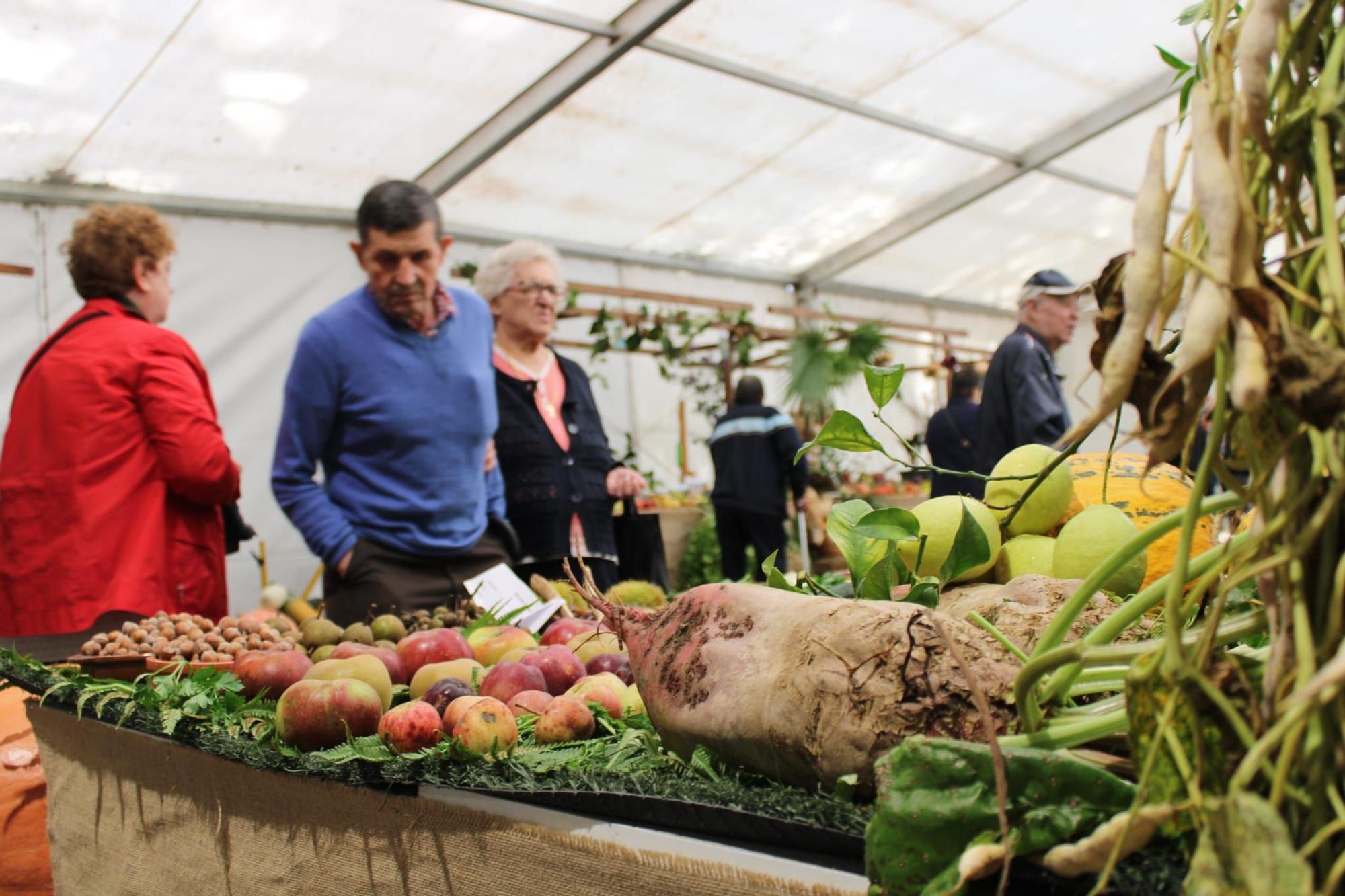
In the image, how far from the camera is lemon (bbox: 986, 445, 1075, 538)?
1.10 metres

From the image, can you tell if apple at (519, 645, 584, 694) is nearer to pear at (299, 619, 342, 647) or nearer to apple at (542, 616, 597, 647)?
apple at (542, 616, 597, 647)

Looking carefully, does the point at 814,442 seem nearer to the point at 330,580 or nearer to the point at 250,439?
the point at 330,580

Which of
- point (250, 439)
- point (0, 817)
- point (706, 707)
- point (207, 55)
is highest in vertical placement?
point (207, 55)

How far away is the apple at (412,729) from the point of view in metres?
1.11

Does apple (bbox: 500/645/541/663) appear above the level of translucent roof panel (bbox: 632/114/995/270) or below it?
below

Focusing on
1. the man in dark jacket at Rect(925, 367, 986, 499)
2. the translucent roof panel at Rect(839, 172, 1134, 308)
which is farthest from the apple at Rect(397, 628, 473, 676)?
the translucent roof panel at Rect(839, 172, 1134, 308)

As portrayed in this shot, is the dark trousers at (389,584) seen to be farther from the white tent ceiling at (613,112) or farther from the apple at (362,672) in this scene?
the white tent ceiling at (613,112)

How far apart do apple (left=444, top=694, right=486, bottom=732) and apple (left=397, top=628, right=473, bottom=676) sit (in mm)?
→ 401

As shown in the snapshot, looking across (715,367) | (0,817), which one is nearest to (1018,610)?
(0,817)

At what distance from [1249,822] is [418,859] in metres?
0.83

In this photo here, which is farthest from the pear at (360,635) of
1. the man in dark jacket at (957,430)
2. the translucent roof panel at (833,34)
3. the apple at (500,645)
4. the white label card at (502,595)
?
the translucent roof panel at (833,34)

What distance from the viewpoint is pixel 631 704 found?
124 centimetres

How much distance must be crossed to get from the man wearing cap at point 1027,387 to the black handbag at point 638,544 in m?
1.30

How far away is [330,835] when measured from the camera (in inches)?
44.0
